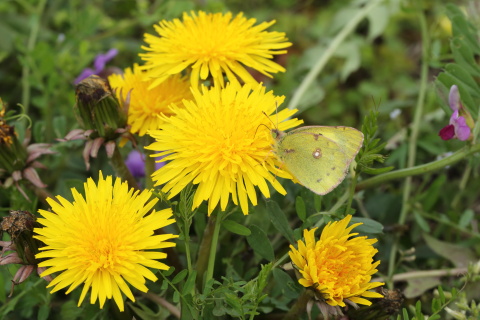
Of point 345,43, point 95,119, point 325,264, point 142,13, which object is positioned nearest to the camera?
point 325,264

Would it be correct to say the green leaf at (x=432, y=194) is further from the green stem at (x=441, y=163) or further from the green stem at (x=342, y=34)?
the green stem at (x=342, y=34)

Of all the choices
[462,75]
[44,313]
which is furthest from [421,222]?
[44,313]

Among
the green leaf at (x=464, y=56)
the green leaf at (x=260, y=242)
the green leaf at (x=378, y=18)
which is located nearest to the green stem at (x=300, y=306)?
the green leaf at (x=260, y=242)

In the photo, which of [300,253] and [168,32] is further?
[168,32]

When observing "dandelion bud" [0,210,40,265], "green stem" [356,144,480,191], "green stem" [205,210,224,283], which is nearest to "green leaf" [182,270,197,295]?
"green stem" [205,210,224,283]

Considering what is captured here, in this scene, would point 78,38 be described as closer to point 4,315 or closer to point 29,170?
point 29,170

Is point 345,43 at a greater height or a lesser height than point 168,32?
lesser

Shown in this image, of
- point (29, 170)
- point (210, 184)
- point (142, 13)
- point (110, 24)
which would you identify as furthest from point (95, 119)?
point (110, 24)

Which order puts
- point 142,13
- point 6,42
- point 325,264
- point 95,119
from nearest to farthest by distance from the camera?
1. point 325,264
2. point 95,119
3. point 142,13
4. point 6,42
